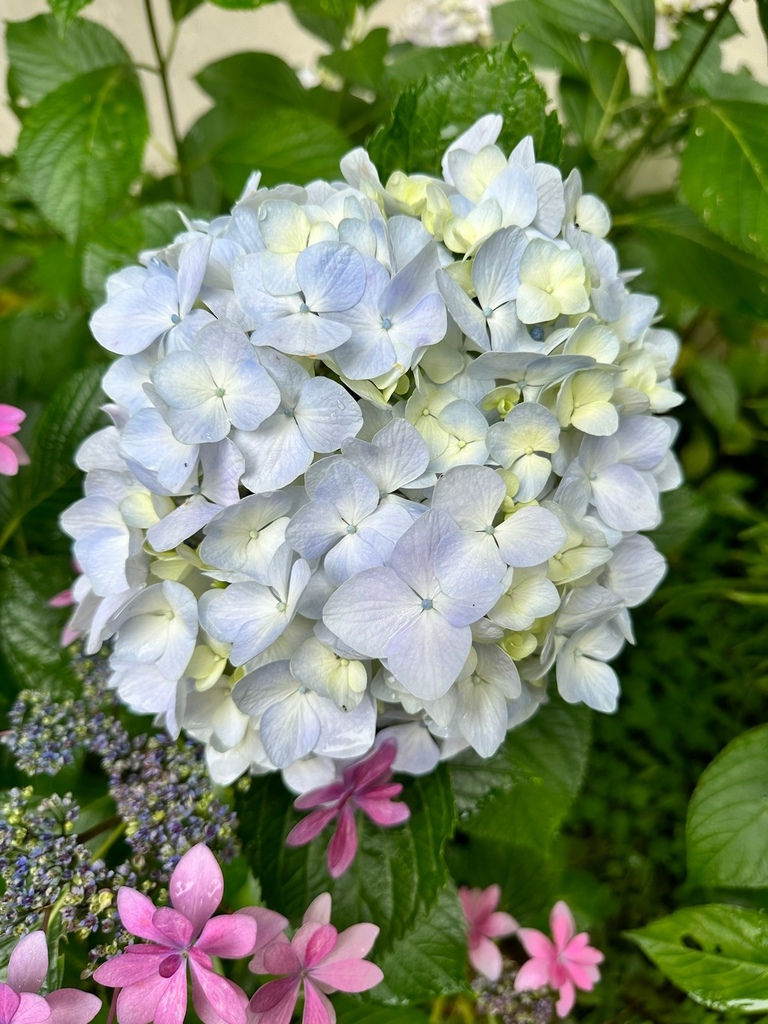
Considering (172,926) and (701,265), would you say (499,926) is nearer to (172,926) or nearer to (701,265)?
(172,926)

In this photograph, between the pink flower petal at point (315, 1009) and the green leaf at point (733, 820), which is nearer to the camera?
the pink flower petal at point (315, 1009)

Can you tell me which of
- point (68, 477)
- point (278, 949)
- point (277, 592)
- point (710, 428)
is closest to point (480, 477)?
point (277, 592)

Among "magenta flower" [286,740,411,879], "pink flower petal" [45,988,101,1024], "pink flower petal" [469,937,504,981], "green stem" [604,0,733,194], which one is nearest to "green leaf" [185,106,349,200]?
"green stem" [604,0,733,194]

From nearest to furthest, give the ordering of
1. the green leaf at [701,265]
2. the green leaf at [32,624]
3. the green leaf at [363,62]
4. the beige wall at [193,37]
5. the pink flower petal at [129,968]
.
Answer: the pink flower petal at [129,968], the green leaf at [32,624], the green leaf at [701,265], the green leaf at [363,62], the beige wall at [193,37]

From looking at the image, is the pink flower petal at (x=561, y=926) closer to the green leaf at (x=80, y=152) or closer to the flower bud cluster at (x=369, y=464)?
the flower bud cluster at (x=369, y=464)

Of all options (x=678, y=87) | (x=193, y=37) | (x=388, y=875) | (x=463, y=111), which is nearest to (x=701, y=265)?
(x=678, y=87)

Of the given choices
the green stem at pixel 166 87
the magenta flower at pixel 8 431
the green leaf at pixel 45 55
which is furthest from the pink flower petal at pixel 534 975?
the green leaf at pixel 45 55

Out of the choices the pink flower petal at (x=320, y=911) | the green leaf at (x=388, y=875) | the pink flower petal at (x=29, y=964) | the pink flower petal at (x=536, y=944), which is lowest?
the pink flower petal at (x=536, y=944)
